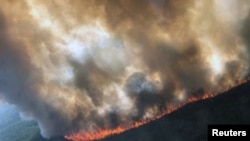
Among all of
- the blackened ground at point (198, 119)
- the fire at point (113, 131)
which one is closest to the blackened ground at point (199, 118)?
the blackened ground at point (198, 119)

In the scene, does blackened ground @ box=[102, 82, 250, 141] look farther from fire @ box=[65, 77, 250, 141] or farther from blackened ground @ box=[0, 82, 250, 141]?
fire @ box=[65, 77, 250, 141]

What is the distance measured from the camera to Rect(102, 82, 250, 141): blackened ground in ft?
147

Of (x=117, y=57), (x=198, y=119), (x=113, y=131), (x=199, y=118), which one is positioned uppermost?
(x=117, y=57)

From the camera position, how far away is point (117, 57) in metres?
56.2

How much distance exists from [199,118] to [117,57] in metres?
15.6

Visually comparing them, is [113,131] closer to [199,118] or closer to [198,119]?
[198,119]

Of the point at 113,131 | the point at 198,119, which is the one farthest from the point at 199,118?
the point at 113,131

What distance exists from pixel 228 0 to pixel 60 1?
21.6 m

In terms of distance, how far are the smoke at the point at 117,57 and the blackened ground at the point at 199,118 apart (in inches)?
107

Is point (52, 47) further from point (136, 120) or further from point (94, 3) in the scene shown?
point (136, 120)

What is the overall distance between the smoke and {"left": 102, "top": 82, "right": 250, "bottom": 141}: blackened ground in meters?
2.71

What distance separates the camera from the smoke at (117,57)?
5062 cm

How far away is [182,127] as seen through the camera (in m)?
46.8

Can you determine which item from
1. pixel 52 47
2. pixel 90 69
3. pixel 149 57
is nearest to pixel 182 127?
pixel 149 57
